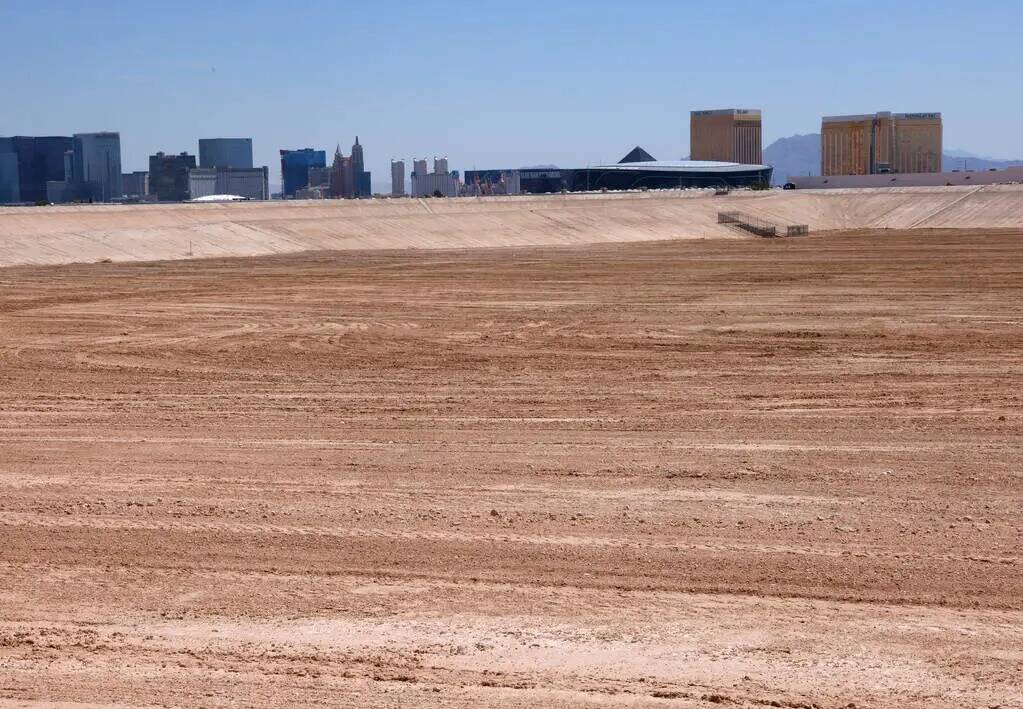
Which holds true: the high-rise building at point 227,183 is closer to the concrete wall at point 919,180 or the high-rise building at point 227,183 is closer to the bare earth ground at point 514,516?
the concrete wall at point 919,180

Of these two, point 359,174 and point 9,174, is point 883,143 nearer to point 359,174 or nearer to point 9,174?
point 359,174

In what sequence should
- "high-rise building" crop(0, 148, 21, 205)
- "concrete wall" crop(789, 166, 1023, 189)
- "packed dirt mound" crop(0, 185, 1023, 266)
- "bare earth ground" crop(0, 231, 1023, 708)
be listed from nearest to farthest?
"bare earth ground" crop(0, 231, 1023, 708) < "packed dirt mound" crop(0, 185, 1023, 266) < "concrete wall" crop(789, 166, 1023, 189) < "high-rise building" crop(0, 148, 21, 205)

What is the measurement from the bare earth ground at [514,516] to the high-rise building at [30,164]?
16658 cm

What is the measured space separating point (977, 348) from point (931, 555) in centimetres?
1314

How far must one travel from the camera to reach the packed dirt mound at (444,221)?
53312mm

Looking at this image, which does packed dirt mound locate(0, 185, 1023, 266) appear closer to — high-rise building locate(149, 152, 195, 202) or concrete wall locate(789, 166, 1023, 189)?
concrete wall locate(789, 166, 1023, 189)

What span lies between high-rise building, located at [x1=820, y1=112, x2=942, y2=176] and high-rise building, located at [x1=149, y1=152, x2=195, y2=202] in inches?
3351

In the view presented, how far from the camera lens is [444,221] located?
67438 millimetres

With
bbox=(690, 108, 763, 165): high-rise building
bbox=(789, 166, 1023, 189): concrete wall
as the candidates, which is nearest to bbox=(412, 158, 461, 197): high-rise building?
bbox=(690, 108, 763, 165): high-rise building

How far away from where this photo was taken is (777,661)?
7.80 meters

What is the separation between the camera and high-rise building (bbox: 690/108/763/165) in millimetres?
189625

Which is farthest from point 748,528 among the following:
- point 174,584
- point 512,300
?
point 512,300

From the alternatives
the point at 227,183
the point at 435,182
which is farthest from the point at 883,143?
the point at 227,183

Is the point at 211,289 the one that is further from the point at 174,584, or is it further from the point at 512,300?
the point at 174,584
